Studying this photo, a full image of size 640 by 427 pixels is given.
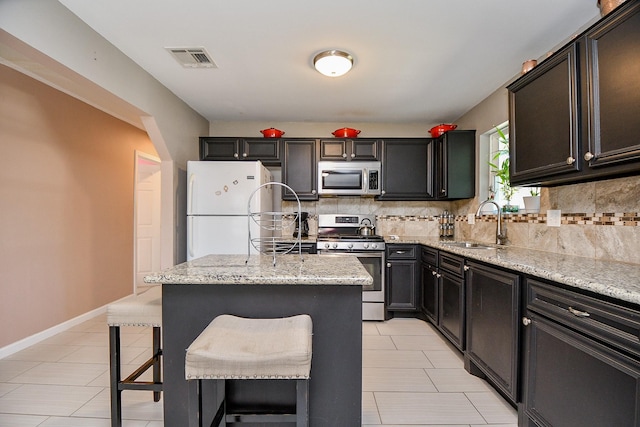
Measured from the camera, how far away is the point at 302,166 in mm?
3848

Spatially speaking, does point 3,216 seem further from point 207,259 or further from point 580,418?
point 580,418

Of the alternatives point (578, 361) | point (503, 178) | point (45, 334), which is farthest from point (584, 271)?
point (45, 334)

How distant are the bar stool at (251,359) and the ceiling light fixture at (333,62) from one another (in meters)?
1.97

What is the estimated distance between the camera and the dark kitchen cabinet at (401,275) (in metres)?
3.45

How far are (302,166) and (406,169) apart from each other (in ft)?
4.18

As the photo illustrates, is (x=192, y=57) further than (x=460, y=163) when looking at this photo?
No

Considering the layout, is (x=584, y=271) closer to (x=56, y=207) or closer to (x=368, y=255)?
(x=368, y=255)

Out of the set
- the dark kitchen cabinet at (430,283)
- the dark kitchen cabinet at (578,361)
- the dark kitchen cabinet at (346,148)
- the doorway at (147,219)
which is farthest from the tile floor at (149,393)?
the dark kitchen cabinet at (346,148)

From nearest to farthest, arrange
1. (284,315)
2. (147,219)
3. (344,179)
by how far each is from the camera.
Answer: (284,315), (344,179), (147,219)

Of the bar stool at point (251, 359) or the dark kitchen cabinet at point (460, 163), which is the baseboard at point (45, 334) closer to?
the bar stool at point (251, 359)

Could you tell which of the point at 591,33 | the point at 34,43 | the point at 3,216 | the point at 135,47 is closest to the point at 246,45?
the point at 135,47

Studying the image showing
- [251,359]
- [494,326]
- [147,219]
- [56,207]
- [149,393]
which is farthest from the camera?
[147,219]

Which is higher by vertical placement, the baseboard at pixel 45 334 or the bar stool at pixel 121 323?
the bar stool at pixel 121 323

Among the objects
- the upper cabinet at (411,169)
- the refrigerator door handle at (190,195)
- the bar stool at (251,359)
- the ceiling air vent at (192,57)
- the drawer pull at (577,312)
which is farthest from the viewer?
the upper cabinet at (411,169)
